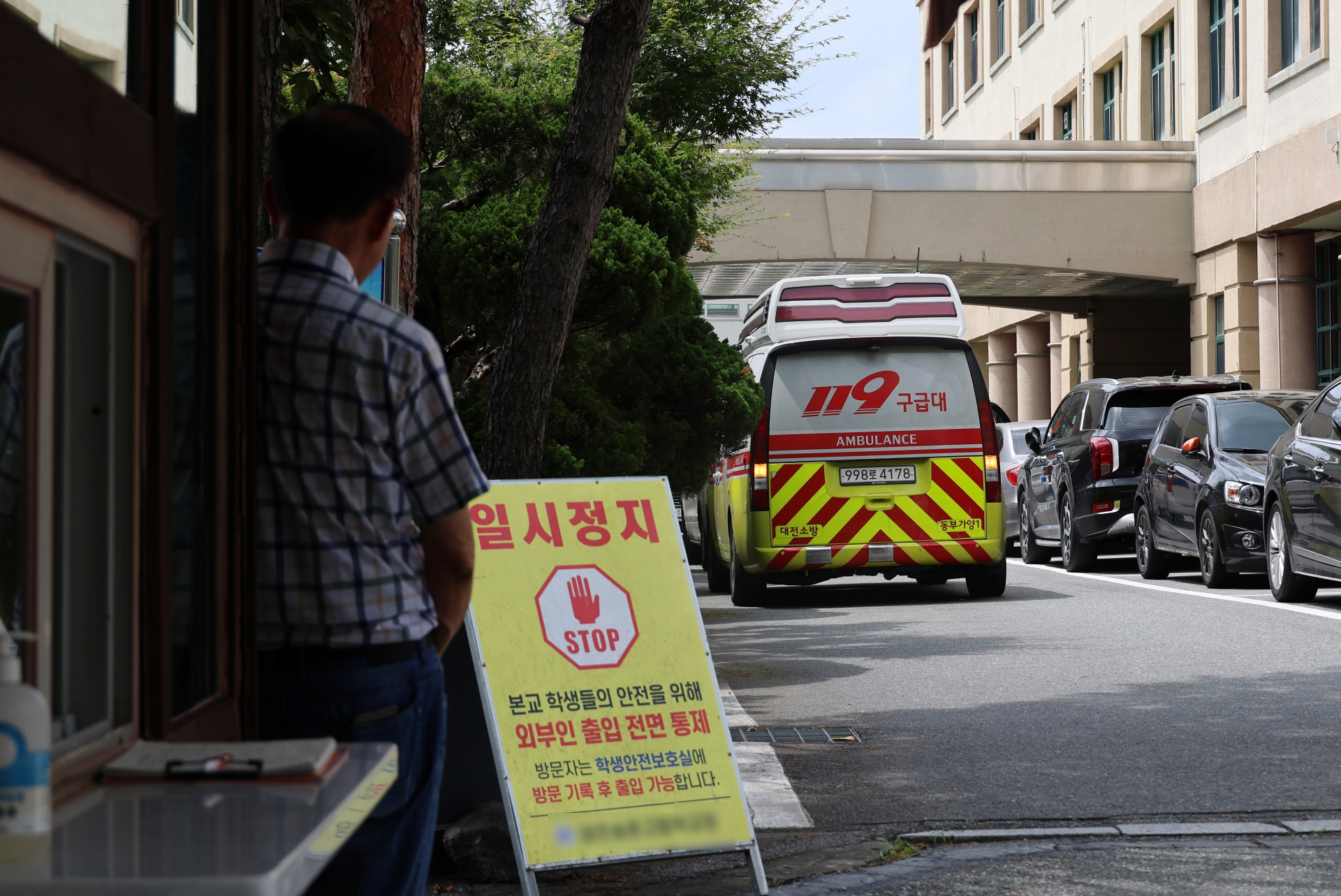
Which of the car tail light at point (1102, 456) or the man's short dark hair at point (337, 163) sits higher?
the man's short dark hair at point (337, 163)

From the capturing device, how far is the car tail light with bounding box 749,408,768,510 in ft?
45.9

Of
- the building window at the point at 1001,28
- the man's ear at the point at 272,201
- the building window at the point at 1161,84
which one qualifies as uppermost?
the building window at the point at 1001,28

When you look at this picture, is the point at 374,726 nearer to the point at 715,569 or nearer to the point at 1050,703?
the point at 1050,703

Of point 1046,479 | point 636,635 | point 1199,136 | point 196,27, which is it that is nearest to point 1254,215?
point 1199,136

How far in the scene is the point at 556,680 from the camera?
4.77 meters

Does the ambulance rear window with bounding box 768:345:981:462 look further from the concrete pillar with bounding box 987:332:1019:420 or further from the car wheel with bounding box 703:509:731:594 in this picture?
the concrete pillar with bounding box 987:332:1019:420

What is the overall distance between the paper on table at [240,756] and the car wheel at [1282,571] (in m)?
11.1

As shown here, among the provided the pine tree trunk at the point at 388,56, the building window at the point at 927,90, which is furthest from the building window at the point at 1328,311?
the building window at the point at 927,90

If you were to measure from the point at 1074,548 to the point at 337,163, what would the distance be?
50.6ft

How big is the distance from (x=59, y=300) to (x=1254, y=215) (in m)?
25.3

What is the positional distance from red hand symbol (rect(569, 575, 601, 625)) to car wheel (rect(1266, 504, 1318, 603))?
28.4 ft

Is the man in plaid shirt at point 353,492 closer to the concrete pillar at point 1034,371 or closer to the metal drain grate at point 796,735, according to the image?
the metal drain grate at point 796,735

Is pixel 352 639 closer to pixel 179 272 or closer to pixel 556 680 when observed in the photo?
pixel 179 272

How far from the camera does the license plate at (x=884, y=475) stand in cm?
1417
